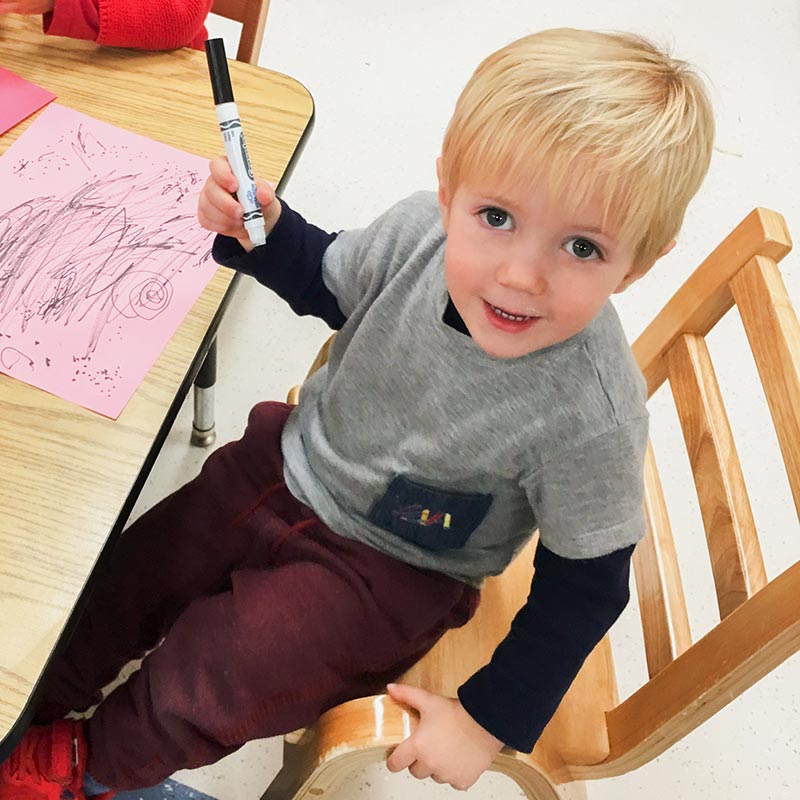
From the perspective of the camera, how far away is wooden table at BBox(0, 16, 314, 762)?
0.50 metres

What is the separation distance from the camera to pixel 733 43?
2.23 metres

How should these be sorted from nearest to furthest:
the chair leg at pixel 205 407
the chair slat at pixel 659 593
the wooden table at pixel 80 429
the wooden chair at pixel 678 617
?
the wooden table at pixel 80 429 → the wooden chair at pixel 678 617 → the chair slat at pixel 659 593 → the chair leg at pixel 205 407

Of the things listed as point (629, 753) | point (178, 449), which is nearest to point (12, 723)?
point (629, 753)

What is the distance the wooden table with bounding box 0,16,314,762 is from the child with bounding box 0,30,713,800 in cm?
12

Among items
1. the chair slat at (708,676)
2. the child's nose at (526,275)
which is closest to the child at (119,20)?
the child's nose at (526,275)

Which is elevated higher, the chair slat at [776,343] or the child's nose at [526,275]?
the child's nose at [526,275]

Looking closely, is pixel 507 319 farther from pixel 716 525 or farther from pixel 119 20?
pixel 119 20

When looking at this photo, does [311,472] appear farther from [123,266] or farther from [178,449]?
[178,449]

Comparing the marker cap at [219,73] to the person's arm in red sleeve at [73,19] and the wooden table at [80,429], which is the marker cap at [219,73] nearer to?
the wooden table at [80,429]

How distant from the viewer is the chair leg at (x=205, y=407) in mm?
→ 1154

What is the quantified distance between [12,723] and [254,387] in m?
1.00

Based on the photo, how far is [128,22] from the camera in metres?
0.80

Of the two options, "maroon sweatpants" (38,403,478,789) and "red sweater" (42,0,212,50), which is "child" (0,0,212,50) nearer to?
"red sweater" (42,0,212,50)

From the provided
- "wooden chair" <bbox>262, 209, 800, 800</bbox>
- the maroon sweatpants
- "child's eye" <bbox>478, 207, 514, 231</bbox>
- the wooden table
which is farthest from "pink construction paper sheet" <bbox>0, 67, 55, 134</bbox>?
"wooden chair" <bbox>262, 209, 800, 800</bbox>
